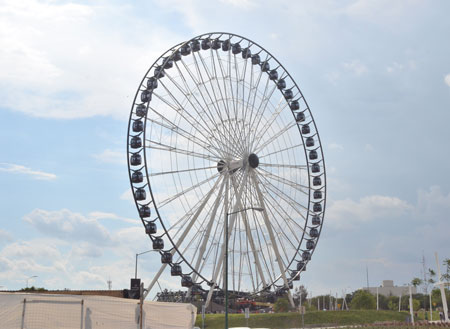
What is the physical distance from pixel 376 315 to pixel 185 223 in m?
35.0

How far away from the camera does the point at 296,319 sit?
64.1m

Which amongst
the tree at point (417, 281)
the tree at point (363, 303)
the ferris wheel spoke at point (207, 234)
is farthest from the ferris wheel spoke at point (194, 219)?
the tree at point (417, 281)

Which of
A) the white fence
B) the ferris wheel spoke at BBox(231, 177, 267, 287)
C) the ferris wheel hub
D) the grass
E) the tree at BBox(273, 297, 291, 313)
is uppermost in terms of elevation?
the ferris wheel hub

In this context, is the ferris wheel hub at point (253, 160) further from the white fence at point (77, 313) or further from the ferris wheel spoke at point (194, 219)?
the white fence at point (77, 313)

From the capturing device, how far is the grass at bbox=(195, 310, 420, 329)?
63875mm

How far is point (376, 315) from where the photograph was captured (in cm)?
7094

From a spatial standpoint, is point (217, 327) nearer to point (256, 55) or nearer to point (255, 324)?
point (255, 324)

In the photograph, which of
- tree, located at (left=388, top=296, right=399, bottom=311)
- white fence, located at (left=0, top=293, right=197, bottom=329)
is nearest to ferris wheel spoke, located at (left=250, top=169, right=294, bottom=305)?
white fence, located at (left=0, top=293, right=197, bottom=329)

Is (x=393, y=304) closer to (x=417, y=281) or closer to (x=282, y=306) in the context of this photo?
(x=417, y=281)

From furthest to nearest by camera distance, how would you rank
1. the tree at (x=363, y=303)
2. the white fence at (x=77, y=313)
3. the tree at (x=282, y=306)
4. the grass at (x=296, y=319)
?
the tree at (x=363, y=303) → the tree at (x=282, y=306) → the grass at (x=296, y=319) → the white fence at (x=77, y=313)

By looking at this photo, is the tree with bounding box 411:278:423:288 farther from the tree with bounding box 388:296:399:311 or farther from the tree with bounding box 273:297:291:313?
the tree with bounding box 273:297:291:313

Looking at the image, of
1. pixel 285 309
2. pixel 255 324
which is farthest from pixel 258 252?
pixel 285 309

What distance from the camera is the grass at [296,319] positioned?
63875 millimetres

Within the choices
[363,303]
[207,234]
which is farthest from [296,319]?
[363,303]
